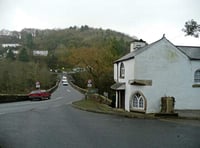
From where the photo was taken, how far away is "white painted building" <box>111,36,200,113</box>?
27.7 meters

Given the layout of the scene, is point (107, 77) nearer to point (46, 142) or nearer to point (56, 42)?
point (46, 142)

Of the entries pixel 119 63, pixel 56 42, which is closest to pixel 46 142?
pixel 119 63

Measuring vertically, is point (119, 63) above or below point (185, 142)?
above

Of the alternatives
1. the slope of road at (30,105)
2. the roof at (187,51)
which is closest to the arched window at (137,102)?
the roof at (187,51)

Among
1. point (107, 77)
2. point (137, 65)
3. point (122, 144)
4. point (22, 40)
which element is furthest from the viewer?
point (22, 40)

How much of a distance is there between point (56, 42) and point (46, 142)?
102602 millimetres

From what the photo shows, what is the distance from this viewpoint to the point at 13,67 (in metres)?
57.2

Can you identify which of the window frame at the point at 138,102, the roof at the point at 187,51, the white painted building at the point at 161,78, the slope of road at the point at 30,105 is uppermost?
the roof at the point at 187,51

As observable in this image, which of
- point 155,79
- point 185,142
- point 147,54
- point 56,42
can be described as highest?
point 56,42

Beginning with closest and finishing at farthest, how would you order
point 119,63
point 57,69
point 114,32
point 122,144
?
1. point 122,144
2. point 119,63
3. point 114,32
4. point 57,69

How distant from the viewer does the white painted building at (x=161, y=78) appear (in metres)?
27.7

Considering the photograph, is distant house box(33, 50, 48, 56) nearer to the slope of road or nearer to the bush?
the bush

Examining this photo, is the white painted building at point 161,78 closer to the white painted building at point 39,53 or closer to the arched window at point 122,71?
the arched window at point 122,71

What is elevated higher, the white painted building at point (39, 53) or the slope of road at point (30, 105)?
the white painted building at point (39, 53)
